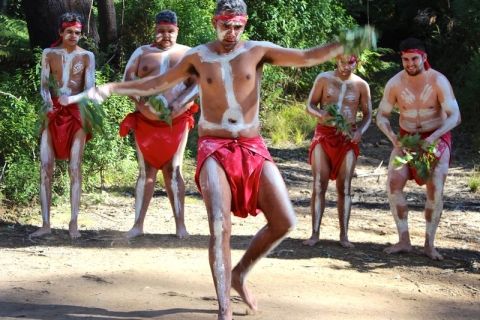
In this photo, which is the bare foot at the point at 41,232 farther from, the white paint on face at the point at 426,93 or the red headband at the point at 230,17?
the white paint on face at the point at 426,93

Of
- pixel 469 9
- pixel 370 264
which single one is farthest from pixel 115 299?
pixel 469 9

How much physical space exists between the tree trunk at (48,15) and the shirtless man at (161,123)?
328cm

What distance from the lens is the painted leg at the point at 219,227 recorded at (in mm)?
5043

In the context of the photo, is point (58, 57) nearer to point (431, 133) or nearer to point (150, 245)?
point (150, 245)

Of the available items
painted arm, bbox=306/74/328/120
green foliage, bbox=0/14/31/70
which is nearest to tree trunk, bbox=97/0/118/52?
green foliage, bbox=0/14/31/70

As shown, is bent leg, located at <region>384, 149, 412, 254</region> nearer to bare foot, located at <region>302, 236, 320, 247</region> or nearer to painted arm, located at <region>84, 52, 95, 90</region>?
bare foot, located at <region>302, 236, 320, 247</region>

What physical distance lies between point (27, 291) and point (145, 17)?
7.75 m

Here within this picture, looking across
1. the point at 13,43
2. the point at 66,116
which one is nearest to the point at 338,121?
the point at 66,116

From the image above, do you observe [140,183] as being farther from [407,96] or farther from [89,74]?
[407,96]

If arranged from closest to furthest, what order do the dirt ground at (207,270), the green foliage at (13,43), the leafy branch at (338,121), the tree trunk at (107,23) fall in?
the dirt ground at (207,270) → the leafy branch at (338,121) → the green foliage at (13,43) → the tree trunk at (107,23)

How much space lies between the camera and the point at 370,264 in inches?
286

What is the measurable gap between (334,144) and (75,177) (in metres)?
2.49

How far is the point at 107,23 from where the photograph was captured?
12.6m

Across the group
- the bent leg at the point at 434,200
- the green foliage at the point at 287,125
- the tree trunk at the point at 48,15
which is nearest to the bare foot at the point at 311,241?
the bent leg at the point at 434,200
